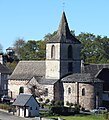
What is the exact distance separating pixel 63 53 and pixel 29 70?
38.1 ft

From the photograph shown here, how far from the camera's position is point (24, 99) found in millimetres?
75562

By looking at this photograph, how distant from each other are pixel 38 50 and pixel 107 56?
62.8 ft

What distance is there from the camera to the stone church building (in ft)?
266

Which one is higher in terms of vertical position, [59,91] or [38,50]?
[38,50]

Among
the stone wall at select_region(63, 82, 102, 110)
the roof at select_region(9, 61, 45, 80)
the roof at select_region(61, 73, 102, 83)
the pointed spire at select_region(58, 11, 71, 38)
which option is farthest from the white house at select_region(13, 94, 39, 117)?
the roof at select_region(9, 61, 45, 80)

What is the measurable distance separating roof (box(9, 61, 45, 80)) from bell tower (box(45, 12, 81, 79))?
5251 mm

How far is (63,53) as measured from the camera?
8588cm

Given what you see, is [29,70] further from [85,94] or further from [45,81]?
[85,94]

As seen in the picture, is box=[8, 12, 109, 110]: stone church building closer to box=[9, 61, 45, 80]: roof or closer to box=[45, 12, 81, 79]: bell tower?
box=[45, 12, 81, 79]: bell tower

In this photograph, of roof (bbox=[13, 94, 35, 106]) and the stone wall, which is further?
the stone wall

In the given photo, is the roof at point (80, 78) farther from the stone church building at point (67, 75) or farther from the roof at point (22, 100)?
the roof at point (22, 100)

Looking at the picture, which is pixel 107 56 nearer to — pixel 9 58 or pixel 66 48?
pixel 9 58

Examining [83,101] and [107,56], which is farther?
[107,56]

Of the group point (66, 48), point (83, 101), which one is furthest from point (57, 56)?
point (83, 101)
